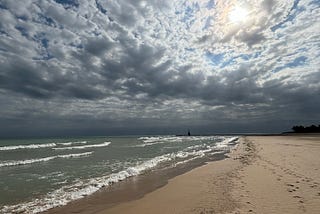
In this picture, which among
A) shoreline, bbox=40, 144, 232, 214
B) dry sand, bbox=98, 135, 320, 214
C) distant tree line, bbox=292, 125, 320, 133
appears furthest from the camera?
distant tree line, bbox=292, 125, 320, 133

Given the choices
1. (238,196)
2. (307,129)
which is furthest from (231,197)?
(307,129)

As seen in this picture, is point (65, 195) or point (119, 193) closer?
point (65, 195)

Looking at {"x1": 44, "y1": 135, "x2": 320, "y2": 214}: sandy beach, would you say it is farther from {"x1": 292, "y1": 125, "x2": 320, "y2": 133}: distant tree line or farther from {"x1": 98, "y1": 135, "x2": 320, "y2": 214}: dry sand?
{"x1": 292, "y1": 125, "x2": 320, "y2": 133}: distant tree line

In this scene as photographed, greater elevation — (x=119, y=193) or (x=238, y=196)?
(x=238, y=196)

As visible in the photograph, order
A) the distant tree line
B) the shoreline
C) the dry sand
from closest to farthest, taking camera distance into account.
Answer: the dry sand < the shoreline < the distant tree line

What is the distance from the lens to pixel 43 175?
15.1 metres

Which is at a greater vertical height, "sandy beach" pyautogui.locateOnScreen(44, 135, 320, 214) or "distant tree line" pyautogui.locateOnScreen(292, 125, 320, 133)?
"distant tree line" pyautogui.locateOnScreen(292, 125, 320, 133)

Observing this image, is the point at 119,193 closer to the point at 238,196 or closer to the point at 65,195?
the point at 65,195

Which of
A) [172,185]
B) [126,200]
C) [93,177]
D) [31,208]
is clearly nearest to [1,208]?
[31,208]

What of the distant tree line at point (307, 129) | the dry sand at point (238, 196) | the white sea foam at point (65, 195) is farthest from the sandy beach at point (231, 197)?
the distant tree line at point (307, 129)

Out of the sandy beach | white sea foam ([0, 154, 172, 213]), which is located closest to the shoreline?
the sandy beach

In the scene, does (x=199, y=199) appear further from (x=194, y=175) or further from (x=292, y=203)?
(x=194, y=175)

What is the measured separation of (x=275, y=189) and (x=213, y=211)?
3.44 m

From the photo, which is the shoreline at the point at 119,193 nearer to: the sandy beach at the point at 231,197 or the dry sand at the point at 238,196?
the sandy beach at the point at 231,197
